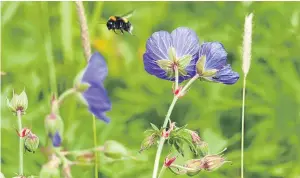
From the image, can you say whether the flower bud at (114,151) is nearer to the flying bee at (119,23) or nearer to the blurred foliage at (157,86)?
the flying bee at (119,23)

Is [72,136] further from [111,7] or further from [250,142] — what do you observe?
[111,7]

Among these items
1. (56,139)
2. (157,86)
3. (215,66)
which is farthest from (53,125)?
(157,86)

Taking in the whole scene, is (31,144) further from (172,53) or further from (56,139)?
(172,53)

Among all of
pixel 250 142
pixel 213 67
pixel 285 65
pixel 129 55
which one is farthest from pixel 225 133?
pixel 213 67

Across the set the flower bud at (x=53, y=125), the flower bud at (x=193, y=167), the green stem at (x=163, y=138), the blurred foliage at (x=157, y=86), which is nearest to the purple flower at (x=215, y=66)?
the green stem at (x=163, y=138)

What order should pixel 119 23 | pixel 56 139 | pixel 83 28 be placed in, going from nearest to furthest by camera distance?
1. pixel 56 139
2. pixel 83 28
3. pixel 119 23

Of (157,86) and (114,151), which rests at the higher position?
(157,86)
